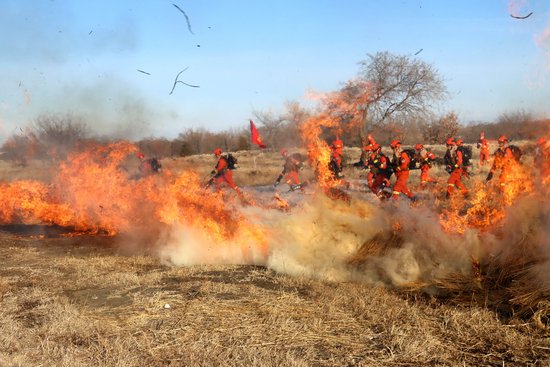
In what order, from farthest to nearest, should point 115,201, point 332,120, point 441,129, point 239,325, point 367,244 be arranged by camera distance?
point 441,129 < point 332,120 < point 115,201 < point 367,244 < point 239,325

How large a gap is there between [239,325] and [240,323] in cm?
8

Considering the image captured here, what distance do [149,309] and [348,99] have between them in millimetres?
19037

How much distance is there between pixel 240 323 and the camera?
5.26 metres

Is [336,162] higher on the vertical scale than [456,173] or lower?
higher

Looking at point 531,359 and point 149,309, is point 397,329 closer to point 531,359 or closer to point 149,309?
point 531,359

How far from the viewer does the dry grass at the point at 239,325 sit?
434 cm

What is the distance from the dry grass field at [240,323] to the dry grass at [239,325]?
1cm

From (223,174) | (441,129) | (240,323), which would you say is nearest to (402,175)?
(223,174)

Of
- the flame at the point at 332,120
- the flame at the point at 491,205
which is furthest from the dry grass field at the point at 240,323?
the flame at the point at 332,120

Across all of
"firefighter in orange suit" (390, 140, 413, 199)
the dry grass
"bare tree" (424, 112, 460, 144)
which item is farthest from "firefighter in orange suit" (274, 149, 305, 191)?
"bare tree" (424, 112, 460, 144)

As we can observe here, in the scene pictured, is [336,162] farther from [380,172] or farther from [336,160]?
[380,172]

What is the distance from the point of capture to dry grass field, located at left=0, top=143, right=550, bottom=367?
4344mm

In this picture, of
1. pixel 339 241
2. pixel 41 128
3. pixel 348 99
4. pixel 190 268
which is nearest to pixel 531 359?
pixel 339 241

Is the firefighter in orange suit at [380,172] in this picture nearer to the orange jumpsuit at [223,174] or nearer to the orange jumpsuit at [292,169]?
the orange jumpsuit at [292,169]
